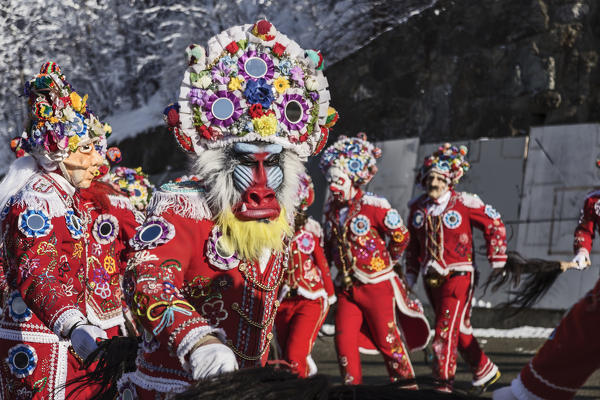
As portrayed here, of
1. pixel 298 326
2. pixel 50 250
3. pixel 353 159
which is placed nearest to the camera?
pixel 50 250

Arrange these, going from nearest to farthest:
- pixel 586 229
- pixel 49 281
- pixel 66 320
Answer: pixel 66 320, pixel 49 281, pixel 586 229

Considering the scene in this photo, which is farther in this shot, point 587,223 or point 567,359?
point 587,223

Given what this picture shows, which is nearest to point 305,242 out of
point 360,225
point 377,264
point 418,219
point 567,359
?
point 360,225

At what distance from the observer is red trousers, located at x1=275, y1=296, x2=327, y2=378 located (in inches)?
256

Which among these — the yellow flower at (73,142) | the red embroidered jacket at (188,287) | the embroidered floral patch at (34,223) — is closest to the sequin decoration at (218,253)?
the red embroidered jacket at (188,287)

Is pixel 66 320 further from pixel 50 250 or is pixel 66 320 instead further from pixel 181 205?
pixel 181 205

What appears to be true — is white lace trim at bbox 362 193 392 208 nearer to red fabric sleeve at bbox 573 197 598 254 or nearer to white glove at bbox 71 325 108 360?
red fabric sleeve at bbox 573 197 598 254

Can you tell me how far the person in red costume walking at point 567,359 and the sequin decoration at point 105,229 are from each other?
110 inches

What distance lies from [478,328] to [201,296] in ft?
25.3

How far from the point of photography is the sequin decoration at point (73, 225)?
376 centimetres

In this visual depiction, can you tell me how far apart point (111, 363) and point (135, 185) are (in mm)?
4658

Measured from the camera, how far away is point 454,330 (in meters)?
7.04

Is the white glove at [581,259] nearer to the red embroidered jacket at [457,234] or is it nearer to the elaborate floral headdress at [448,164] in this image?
the red embroidered jacket at [457,234]

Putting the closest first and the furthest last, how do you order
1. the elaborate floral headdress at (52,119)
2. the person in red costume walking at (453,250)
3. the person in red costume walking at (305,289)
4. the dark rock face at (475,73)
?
the elaborate floral headdress at (52,119) → the person in red costume walking at (305,289) → the person in red costume walking at (453,250) → the dark rock face at (475,73)
